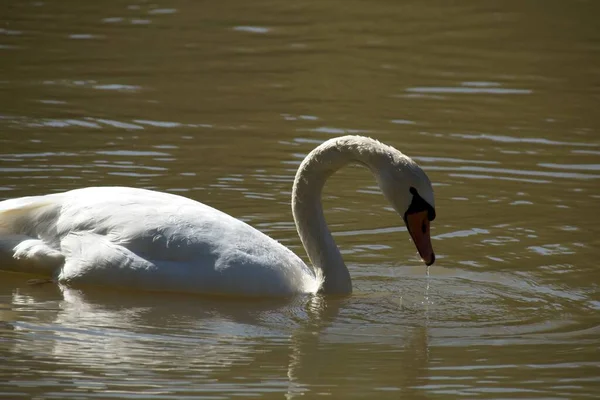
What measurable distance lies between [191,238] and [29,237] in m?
1.31

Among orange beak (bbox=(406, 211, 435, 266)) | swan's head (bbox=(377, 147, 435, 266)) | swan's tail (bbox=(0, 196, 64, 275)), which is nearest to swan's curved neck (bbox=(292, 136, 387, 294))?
swan's head (bbox=(377, 147, 435, 266))

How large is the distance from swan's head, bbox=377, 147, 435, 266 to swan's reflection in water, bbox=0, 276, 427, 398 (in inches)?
24.0

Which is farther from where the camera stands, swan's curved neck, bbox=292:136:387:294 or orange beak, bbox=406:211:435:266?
swan's curved neck, bbox=292:136:387:294

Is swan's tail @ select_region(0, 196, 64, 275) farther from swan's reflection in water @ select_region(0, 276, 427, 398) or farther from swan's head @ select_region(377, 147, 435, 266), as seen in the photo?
swan's head @ select_region(377, 147, 435, 266)

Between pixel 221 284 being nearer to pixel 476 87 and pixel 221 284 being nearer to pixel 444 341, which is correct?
pixel 444 341

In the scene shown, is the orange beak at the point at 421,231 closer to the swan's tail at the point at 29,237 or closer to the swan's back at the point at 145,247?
the swan's back at the point at 145,247

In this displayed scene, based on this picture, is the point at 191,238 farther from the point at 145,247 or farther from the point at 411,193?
the point at 411,193

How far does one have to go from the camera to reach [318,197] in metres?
9.23

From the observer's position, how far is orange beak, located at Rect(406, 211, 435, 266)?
27.9ft

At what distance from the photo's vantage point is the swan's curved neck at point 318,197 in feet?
29.0

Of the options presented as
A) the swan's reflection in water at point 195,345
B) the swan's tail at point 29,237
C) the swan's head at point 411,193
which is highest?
the swan's head at point 411,193

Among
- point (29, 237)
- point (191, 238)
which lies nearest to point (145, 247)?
point (191, 238)

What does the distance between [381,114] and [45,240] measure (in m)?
6.05

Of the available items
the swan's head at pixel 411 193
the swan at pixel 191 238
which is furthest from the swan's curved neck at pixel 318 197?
the swan's head at pixel 411 193
